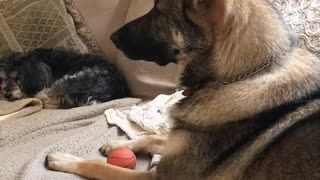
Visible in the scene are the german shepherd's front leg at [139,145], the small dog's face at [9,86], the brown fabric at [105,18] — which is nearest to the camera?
the german shepherd's front leg at [139,145]

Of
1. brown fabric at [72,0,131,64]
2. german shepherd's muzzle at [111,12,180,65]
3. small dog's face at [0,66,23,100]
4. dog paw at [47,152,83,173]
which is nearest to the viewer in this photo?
german shepherd's muzzle at [111,12,180,65]

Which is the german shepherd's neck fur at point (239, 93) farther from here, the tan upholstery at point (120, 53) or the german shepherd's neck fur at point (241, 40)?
the tan upholstery at point (120, 53)

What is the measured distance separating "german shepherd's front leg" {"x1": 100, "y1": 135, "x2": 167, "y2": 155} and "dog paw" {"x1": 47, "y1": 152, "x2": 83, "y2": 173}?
0.44 feet

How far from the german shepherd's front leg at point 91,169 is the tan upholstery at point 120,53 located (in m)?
0.67

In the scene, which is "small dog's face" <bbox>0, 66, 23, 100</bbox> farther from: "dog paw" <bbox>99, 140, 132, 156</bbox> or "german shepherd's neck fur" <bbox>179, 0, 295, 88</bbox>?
"german shepherd's neck fur" <bbox>179, 0, 295, 88</bbox>

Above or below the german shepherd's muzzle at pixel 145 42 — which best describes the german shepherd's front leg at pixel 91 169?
below

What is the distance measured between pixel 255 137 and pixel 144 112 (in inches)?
27.7

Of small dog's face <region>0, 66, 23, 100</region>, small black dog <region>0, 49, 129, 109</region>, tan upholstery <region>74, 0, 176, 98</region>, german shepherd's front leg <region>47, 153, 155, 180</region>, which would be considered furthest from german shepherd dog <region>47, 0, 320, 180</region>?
small dog's face <region>0, 66, 23, 100</region>

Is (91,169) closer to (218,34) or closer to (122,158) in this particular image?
(122,158)

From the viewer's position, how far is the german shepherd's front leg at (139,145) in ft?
5.99

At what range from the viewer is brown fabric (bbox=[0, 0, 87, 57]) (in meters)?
2.51

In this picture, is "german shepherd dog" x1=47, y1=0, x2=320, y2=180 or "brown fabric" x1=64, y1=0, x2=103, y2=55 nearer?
"german shepherd dog" x1=47, y1=0, x2=320, y2=180

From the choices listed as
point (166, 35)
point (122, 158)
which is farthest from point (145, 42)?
point (122, 158)

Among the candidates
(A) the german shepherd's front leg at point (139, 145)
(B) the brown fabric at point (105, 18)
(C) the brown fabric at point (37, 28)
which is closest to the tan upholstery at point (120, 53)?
(B) the brown fabric at point (105, 18)
